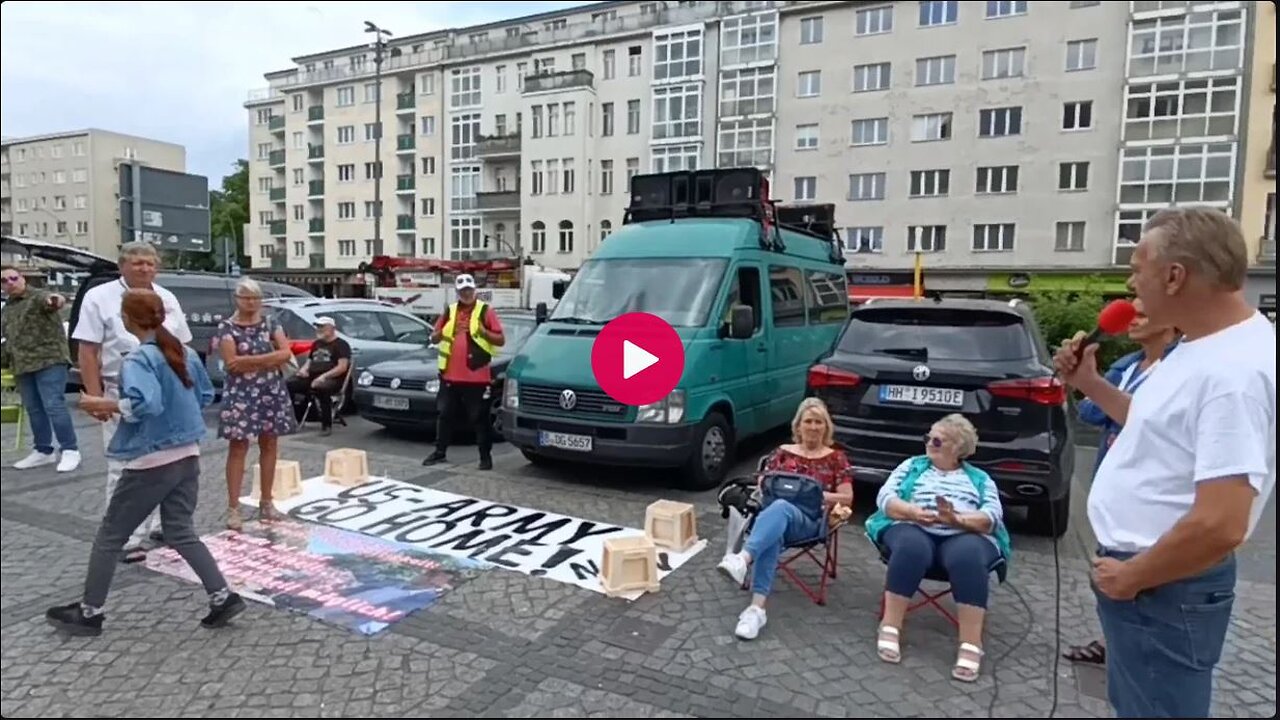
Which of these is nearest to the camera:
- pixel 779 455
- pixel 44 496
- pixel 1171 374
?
pixel 1171 374

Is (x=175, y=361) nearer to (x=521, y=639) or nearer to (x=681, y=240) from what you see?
(x=521, y=639)

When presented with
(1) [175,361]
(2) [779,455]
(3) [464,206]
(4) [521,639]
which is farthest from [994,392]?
(3) [464,206]

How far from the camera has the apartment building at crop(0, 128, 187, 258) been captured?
2.47 metres

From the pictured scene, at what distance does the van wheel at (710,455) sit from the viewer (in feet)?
20.0

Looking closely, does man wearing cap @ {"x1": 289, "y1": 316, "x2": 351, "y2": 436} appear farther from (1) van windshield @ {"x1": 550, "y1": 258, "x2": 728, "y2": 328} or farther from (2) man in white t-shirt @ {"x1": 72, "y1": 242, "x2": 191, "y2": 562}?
(2) man in white t-shirt @ {"x1": 72, "y1": 242, "x2": 191, "y2": 562}

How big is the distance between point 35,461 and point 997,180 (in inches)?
1367

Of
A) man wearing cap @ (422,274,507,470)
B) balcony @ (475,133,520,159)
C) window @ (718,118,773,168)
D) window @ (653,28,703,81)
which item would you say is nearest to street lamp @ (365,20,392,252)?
balcony @ (475,133,520,159)

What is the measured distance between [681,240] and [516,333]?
3680 millimetres

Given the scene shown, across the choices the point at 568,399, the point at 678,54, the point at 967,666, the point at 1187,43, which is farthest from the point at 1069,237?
the point at 967,666

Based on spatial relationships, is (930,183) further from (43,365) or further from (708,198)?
(43,365)

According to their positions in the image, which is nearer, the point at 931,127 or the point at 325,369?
the point at 325,369

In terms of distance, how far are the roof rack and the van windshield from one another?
3.06 ft

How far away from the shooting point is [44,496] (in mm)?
5113

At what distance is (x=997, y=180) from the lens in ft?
105
